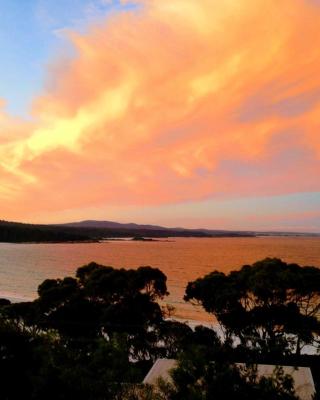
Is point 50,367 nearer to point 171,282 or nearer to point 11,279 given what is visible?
point 171,282

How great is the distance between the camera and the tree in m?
24.3

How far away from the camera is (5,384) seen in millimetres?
10445

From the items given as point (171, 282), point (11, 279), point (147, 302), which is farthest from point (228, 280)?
point (11, 279)

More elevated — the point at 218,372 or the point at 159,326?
the point at 218,372

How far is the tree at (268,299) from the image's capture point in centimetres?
2427

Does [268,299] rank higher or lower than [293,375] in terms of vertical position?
higher

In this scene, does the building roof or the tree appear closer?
the building roof

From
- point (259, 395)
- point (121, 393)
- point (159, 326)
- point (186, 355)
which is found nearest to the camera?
point (259, 395)

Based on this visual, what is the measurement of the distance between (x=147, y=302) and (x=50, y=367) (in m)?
16.9

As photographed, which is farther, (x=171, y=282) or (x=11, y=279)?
(x=11, y=279)

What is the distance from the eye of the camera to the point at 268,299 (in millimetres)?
25250

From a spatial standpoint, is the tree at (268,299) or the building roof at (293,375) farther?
the tree at (268,299)

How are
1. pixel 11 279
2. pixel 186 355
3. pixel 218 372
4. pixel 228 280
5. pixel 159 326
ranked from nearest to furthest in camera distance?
pixel 218 372
pixel 186 355
pixel 159 326
pixel 228 280
pixel 11 279

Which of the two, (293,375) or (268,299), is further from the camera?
(268,299)
